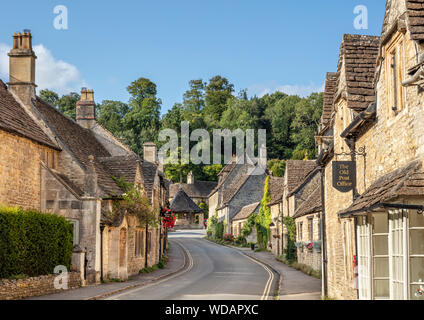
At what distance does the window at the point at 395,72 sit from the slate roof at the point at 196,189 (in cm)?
9081

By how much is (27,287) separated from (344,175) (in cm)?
1075

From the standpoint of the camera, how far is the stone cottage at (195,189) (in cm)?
10175

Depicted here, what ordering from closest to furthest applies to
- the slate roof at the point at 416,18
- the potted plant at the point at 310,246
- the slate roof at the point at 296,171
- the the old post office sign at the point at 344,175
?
the slate roof at the point at 416,18 → the the old post office sign at the point at 344,175 → the potted plant at the point at 310,246 → the slate roof at the point at 296,171

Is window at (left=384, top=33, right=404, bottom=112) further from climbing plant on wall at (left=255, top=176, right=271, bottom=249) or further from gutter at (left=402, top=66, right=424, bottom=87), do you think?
climbing plant on wall at (left=255, top=176, right=271, bottom=249)

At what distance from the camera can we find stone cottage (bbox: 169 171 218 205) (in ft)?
334

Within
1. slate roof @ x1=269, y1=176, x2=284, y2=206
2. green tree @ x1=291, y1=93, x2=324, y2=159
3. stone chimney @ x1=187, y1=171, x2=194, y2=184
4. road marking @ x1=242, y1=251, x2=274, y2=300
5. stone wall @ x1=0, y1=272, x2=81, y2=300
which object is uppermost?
green tree @ x1=291, y1=93, x2=324, y2=159

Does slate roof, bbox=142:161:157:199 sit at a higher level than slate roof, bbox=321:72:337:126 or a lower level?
lower

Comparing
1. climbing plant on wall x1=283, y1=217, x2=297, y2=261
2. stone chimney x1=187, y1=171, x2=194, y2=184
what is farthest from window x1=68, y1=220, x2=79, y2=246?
stone chimney x1=187, y1=171, x2=194, y2=184

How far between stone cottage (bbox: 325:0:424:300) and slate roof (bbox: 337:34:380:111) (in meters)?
0.33

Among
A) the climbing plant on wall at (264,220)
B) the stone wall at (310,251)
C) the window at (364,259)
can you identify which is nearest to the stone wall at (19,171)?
the window at (364,259)

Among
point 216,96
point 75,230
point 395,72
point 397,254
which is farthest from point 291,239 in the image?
point 216,96

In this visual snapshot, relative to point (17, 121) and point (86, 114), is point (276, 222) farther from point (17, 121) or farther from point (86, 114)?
point (17, 121)

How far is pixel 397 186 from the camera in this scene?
8594 mm

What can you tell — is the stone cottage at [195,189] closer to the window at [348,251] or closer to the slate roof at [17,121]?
the slate roof at [17,121]
